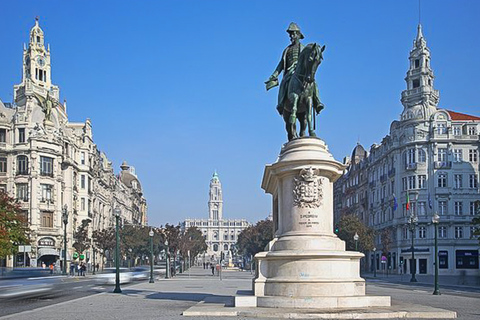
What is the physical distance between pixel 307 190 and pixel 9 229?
1812 inches

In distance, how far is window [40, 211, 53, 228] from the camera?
7994cm

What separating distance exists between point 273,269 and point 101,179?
94.0 m

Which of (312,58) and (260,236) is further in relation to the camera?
(260,236)

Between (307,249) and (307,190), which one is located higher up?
(307,190)

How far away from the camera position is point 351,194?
389ft

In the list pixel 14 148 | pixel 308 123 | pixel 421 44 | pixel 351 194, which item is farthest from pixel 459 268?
pixel 308 123

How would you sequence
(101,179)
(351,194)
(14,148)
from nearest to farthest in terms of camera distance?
(14,148)
(101,179)
(351,194)

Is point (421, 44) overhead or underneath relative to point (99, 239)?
overhead

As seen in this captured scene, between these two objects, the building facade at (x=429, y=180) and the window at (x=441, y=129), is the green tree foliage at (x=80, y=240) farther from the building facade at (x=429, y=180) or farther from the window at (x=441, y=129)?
the window at (x=441, y=129)

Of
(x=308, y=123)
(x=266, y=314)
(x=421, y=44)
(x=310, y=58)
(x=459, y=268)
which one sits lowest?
(x=459, y=268)

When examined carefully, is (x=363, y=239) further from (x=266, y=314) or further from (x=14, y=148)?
(x=266, y=314)

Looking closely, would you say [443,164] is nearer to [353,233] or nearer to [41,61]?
[353,233]

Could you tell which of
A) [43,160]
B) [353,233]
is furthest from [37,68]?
[353,233]

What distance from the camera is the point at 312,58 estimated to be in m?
21.1
